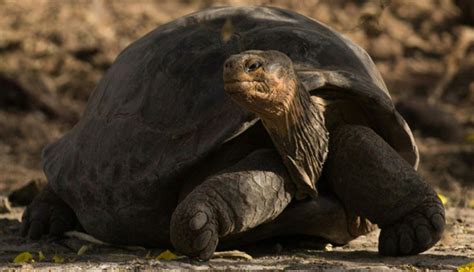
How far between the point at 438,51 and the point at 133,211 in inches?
275

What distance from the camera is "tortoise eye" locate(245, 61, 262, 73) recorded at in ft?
12.0

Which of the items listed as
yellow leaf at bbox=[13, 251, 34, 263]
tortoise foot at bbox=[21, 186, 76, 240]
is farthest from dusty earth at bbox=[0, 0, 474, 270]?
yellow leaf at bbox=[13, 251, 34, 263]

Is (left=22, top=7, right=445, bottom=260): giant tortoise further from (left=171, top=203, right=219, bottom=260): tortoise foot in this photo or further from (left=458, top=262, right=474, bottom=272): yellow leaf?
(left=458, top=262, right=474, bottom=272): yellow leaf

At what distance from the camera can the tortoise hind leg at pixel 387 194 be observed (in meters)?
4.09

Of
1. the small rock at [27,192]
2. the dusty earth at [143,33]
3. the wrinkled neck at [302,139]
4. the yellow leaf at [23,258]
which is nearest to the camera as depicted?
the wrinkled neck at [302,139]

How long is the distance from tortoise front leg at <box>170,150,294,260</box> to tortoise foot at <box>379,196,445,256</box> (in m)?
0.44

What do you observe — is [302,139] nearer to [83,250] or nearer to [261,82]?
[261,82]

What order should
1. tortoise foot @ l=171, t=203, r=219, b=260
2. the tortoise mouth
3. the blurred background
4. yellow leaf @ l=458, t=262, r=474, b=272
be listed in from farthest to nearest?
the blurred background < tortoise foot @ l=171, t=203, r=219, b=260 < yellow leaf @ l=458, t=262, r=474, b=272 < the tortoise mouth

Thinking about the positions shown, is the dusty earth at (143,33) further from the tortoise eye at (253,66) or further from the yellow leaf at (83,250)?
the tortoise eye at (253,66)

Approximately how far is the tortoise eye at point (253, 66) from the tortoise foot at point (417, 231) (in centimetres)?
93

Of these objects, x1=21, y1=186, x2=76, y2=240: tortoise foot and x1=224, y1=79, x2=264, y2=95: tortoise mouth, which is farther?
x1=21, y1=186, x2=76, y2=240: tortoise foot

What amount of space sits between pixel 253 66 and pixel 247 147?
2.30ft


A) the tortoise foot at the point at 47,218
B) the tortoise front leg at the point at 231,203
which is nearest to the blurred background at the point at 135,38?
the tortoise foot at the point at 47,218

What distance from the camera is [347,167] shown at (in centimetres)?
430
